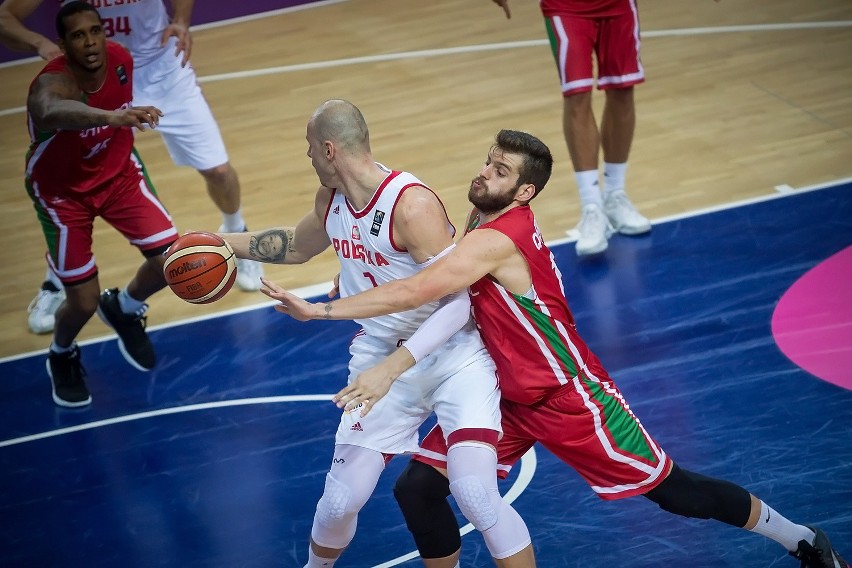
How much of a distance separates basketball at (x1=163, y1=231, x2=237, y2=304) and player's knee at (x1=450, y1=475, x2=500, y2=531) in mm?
1242

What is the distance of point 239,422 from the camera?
617 centimetres

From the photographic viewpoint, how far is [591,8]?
285 inches

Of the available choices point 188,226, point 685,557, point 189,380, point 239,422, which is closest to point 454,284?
point 685,557

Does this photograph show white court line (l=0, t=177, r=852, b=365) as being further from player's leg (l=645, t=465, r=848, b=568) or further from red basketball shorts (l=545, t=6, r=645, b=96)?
player's leg (l=645, t=465, r=848, b=568)

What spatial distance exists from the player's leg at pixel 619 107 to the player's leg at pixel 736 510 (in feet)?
11.2

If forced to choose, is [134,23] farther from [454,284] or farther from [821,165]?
[821,165]

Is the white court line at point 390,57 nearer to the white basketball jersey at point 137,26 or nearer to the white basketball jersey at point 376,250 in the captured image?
the white basketball jersey at point 137,26

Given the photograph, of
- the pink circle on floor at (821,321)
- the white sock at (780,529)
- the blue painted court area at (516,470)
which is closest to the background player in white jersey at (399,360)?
the blue painted court area at (516,470)

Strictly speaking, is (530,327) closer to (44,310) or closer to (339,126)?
(339,126)

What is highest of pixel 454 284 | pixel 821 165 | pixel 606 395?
pixel 454 284

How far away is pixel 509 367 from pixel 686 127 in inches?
205

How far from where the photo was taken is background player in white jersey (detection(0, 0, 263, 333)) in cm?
730

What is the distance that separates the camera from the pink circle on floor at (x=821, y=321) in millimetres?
5918

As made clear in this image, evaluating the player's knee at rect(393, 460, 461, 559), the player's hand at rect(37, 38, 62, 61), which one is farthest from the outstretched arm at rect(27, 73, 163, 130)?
the player's knee at rect(393, 460, 461, 559)
